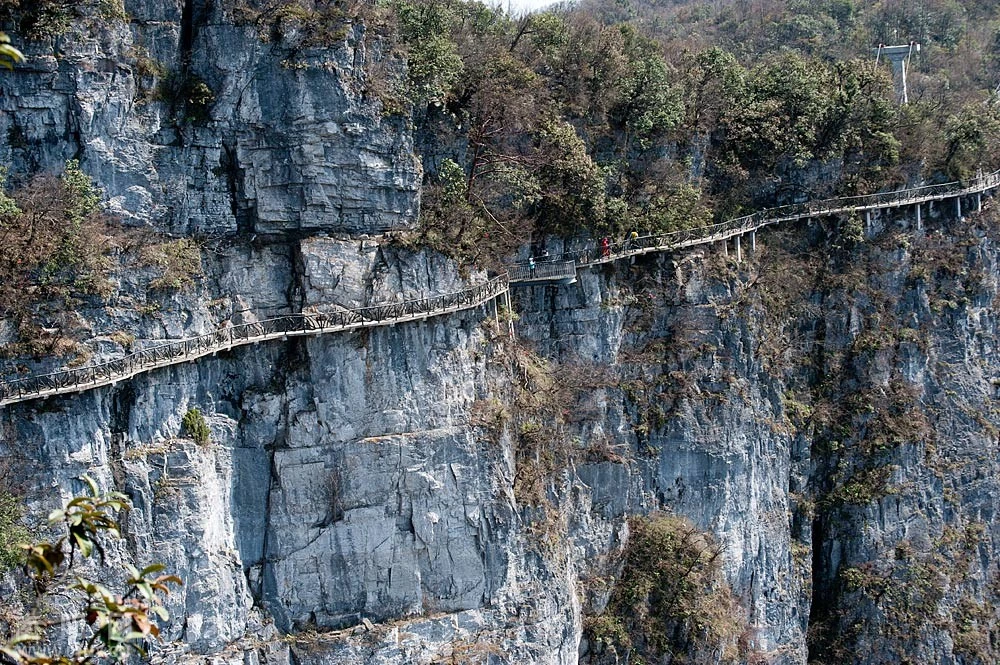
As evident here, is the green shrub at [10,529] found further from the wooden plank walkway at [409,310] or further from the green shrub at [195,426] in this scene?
the green shrub at [195,426]

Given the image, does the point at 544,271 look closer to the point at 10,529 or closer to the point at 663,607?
the point at 663,607

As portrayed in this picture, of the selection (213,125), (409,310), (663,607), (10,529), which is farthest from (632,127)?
(10,529)

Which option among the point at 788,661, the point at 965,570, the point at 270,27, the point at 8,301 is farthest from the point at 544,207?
the point at 965,570

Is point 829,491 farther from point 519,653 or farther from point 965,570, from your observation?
point 519,653

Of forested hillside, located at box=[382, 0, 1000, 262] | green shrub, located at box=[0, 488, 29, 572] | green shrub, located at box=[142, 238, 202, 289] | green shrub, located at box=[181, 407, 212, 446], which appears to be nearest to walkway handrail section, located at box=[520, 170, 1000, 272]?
forested hillside, located at box=[382, 0, 1000, 262]

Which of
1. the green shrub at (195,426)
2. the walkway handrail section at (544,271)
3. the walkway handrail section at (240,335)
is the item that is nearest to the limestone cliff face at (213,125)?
the walkway handrail section at (240,335)

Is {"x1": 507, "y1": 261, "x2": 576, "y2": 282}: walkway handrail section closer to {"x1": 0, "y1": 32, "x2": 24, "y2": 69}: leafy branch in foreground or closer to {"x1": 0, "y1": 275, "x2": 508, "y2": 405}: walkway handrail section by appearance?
{"x1": 0, "y1": 275, "x2": 508, "y2": 405}: walkway handrail section

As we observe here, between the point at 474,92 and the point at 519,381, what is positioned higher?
the point at 474,92
